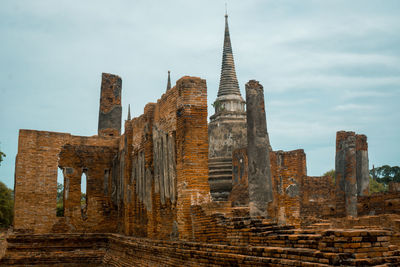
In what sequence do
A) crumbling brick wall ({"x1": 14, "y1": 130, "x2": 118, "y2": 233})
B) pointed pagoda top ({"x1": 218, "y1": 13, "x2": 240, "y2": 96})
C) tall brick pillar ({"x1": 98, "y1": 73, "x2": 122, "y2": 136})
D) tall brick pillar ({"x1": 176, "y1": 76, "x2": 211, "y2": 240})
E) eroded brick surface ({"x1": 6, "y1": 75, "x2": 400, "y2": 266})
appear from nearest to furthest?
eroded brick surface ({"x1": 6, "y1": 75, "x2": 400, "y2": 266}), tall brick pillar ({"x1": 176, "y1": 76, "x2": 211, "y2": 240}), crumbling brick wall ({"x1": 14, "y1": 130, "x2": 118, "y2": 233}), tall brick pillar ({"x1": 98, "y1": 73, "x2": 122, "y2": 136}), pointed pagoda top ({"x1": 218, "y1": 13, "x2": 240, "y2": 96})

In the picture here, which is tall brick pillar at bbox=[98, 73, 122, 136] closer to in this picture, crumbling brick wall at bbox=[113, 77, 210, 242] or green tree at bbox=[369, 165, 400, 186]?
crumbling brick wall at bbox=[113, 77, 210, 242]

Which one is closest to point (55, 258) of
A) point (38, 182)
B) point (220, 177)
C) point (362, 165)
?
point (38, 182)

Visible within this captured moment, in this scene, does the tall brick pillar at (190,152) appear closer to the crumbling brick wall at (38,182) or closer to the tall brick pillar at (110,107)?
the crumbling brick wall at (38,182)

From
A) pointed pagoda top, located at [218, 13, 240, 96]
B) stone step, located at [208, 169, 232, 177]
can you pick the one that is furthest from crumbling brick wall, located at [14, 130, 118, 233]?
pointed pagoda top, located at [218, 13, 240, 96]

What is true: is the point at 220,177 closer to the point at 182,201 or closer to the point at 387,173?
the point at 182,201

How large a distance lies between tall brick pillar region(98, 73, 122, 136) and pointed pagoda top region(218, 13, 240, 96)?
12.1 m

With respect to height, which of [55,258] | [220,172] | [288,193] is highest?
[220,172]

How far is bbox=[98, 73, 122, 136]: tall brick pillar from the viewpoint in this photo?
1991 cm

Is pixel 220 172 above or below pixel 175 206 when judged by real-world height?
above

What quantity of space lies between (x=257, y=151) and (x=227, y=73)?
21003 mm

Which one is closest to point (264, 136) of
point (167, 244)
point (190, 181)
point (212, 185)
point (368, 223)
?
point (190, 181)

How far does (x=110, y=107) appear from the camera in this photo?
2005 cm

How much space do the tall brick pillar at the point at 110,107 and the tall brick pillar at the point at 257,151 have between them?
31.7 ft

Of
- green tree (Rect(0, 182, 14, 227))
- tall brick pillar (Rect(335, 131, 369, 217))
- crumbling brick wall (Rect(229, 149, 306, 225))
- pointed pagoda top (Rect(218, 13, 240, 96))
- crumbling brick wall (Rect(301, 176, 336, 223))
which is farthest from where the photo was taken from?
pointed pagoda top (Rect(218, 13, 240, 96))
